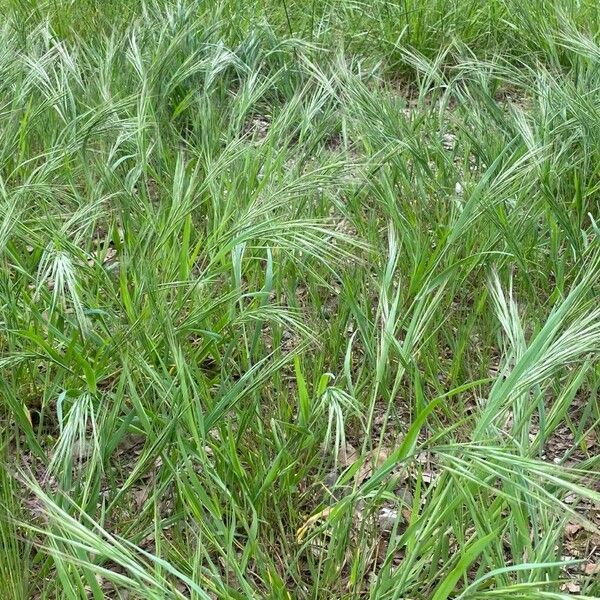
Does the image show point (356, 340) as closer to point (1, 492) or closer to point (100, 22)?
point (1, 492)

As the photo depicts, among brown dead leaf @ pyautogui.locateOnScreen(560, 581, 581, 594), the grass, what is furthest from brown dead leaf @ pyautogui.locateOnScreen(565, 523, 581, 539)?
brown dead leaf @ pyautogui.locateOnScreen(560, 581, 581, 594)

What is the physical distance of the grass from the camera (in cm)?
120

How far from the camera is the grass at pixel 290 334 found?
1.20 metres

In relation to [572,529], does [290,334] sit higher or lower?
higher

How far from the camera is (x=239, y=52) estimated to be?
112 inches

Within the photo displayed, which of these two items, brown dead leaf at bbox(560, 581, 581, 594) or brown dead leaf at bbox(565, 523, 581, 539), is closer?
brown dead leaf at bbox(560, 581, 581, 594)

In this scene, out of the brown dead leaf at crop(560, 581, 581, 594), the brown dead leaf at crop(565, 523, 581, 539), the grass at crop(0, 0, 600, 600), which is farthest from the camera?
the brown dead leaf at crop(565, 523, 581, 539)

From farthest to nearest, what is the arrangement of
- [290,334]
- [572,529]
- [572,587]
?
[290,334] < [572,529] < [572,587]

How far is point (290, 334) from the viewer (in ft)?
6.49

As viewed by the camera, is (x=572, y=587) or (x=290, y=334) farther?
(x=290, y=334)

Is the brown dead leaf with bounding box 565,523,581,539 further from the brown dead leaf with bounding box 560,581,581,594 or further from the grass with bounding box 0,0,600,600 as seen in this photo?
the brown dead leaf with bounding box 560,581,581,594

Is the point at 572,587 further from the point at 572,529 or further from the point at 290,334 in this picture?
the point at 290,334

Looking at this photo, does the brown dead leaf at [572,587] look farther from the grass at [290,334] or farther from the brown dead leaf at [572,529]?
the brown dead leaf at [572,529]

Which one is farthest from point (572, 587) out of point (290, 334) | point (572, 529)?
point (290, 334)
